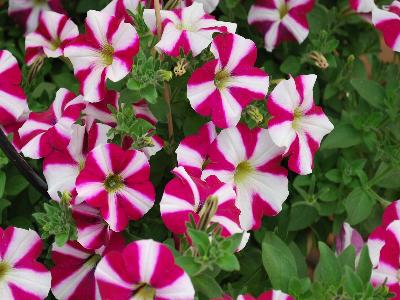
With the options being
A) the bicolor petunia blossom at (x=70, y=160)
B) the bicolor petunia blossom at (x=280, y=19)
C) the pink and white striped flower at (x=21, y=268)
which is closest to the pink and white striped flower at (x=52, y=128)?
the bicolor petunia blossom at (x=70, y=160)

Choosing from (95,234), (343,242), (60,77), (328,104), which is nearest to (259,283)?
(343,242)

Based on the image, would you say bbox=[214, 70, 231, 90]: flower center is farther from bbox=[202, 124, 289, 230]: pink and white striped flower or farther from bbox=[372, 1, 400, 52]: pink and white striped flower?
bbox=[372, 1, 400, 52]: pink and white striped flower

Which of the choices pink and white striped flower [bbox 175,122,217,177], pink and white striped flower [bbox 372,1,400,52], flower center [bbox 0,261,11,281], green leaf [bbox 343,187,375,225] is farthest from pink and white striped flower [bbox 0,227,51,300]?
pink and white striped flower [bbox 372,1,400,52]

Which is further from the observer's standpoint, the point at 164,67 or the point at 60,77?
the point at 60,77

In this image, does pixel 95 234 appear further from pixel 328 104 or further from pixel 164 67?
pixel 328 104

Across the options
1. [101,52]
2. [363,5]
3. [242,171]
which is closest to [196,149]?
[242,171]

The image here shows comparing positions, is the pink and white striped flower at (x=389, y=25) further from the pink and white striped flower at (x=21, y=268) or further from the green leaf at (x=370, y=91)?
the pink and white striped flower at (x=21, y=268)

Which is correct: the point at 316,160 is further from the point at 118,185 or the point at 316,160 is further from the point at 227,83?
the point at 118,185
